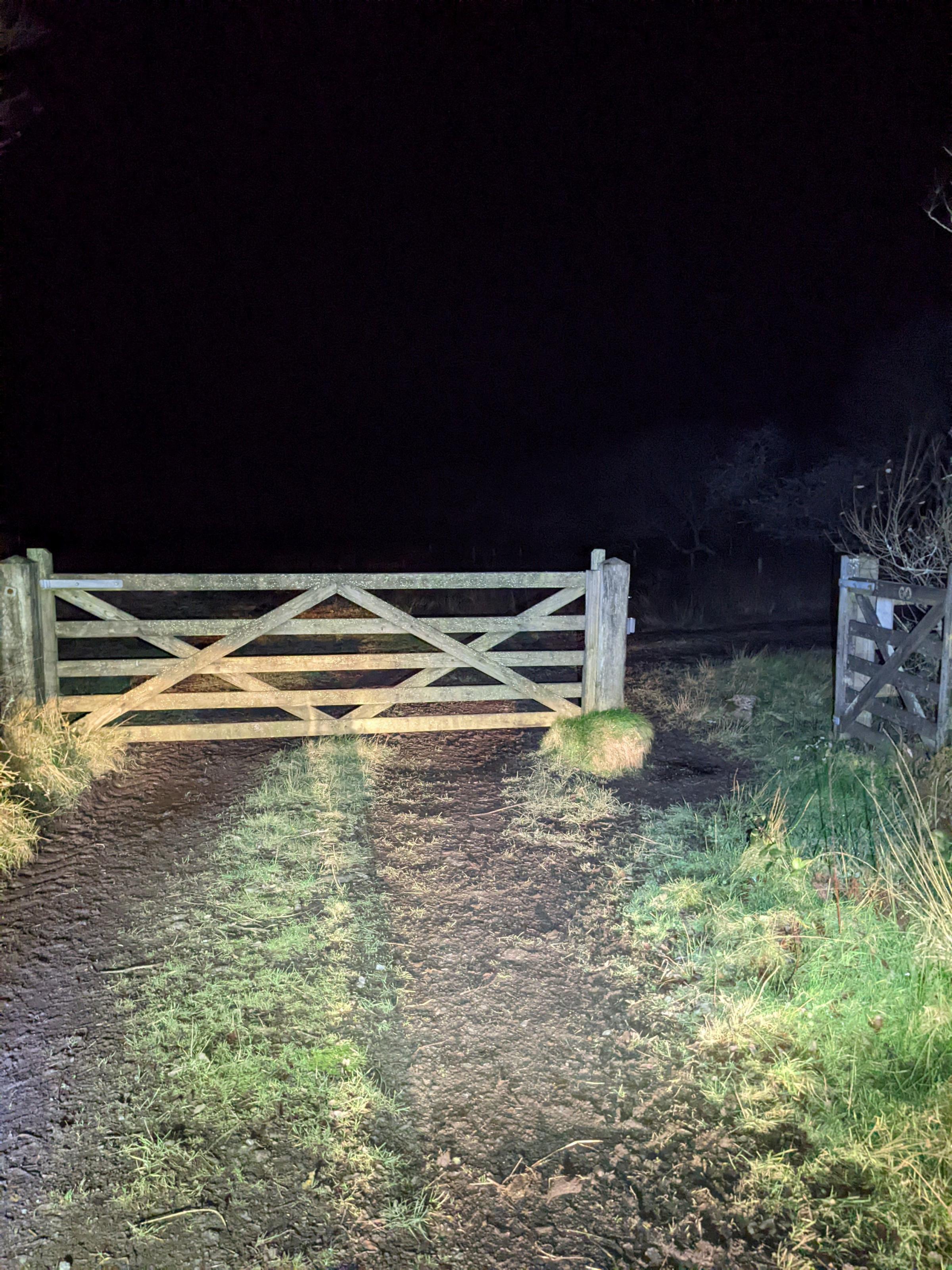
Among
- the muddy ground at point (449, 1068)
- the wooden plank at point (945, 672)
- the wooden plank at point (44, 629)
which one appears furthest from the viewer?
the wooden plank at point (44, 629)

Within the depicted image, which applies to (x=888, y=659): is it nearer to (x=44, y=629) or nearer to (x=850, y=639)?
(x=850, y=639)

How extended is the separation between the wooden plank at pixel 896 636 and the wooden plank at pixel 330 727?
3.22 meters

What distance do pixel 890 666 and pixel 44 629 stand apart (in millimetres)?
7511

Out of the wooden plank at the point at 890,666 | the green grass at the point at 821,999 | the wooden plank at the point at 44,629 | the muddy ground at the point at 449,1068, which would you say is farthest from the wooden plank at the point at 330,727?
the wooden plank at the point at 890,666

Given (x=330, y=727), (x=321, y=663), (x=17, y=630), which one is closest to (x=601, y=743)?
(x=330, y=727)

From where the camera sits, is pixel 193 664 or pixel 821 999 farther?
pixel 193 664

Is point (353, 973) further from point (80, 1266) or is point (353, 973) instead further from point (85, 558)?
point (85, 558)

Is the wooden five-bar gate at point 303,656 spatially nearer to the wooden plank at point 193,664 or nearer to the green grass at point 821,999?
the wooden plank at point 193,664

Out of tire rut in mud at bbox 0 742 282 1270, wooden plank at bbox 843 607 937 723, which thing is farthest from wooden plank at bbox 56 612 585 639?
wooden plank at bbox 843 607 937 723

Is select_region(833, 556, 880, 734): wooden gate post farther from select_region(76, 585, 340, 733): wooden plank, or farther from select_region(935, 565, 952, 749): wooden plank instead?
select_region(76, 585, 340, 733): wooden plank

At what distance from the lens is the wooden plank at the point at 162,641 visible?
6422 mm

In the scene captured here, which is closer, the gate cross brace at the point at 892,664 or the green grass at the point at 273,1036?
the green grass at the point at 273,1036

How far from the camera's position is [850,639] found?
7.79 metres

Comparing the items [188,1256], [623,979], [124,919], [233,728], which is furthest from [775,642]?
[188,1256]
